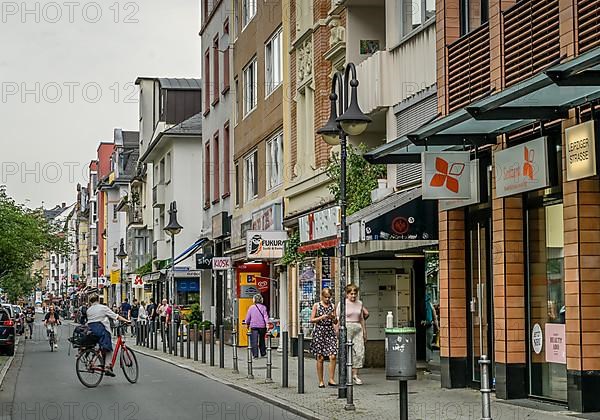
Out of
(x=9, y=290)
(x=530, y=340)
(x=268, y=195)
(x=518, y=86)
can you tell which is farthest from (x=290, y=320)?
(x=9, y=290)

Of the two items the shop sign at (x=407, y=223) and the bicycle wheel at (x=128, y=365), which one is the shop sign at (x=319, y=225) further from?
the bicycle wheel at (x=128, y=365)

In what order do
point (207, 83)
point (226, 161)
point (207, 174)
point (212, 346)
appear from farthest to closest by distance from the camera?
point (207, 83)
point (207, 174)
point (226, 161)
point (212, 346)

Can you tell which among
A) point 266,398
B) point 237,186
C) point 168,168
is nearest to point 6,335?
point 237,186

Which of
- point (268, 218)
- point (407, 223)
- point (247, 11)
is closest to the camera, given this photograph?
point (407, 223)

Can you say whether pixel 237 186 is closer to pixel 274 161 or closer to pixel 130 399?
pixel 274 161

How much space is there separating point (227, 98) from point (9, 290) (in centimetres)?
6015

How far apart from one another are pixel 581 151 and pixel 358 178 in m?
10.3

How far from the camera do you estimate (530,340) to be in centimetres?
1728

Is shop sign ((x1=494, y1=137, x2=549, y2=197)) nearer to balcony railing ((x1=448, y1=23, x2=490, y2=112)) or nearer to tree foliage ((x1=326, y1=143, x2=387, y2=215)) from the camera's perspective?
balcony railing ((x1=448, y1=23, x2=490, y2=112))

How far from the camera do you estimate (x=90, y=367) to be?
22000 millimetres

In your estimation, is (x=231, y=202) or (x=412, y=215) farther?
(x=231, y=202)

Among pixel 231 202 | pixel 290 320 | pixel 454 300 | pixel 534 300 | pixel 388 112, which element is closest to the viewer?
pixel 534 300

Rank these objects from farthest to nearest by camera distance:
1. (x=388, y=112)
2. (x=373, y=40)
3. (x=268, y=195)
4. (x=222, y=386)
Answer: (x=268, y=195) < (x=373, y=40) < (x=388, y=112) < (x=222, y=386)

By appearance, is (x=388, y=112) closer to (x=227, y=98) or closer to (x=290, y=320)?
(x=290, y=320)
